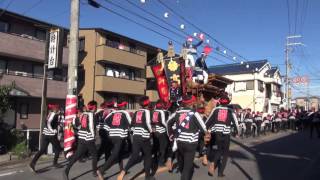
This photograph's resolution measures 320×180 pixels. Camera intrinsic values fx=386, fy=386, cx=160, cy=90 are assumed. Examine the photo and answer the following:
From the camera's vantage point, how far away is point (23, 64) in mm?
28000

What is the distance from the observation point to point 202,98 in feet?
53.9

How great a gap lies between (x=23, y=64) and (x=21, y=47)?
1667 mm

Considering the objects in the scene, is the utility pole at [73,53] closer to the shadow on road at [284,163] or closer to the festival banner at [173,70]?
the festival banner at [173,70]

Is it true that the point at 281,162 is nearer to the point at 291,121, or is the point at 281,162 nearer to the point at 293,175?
the point at 293,175

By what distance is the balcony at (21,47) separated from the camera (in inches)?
1006

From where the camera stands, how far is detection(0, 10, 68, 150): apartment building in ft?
84.9

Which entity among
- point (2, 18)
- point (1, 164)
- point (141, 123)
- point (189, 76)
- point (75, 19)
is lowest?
point (1, 164)

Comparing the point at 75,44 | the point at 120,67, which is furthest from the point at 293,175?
the point at 120,67

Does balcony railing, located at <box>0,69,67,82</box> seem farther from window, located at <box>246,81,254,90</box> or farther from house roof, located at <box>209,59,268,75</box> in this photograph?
window, located at <box>246,81,254,90</box>

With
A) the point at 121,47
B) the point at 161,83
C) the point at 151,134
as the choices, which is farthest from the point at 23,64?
the point at 151,134

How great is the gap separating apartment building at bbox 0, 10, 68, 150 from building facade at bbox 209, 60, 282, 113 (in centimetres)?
2695

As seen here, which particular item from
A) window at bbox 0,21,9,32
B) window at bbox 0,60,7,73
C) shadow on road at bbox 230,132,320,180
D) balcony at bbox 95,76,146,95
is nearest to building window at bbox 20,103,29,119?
window at bbox 0,60,7,73

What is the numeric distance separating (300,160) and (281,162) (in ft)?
3.14

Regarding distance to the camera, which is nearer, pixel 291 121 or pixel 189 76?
pixel 189 76
